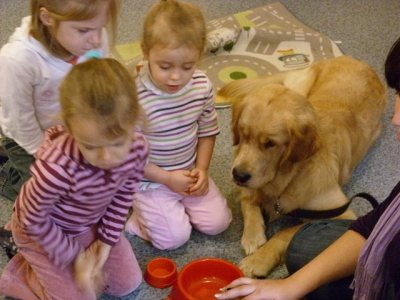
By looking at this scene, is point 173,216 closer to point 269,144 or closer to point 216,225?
point 216,225

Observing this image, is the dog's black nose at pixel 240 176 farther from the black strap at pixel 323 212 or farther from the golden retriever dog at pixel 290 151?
the black strap at pixel 323 212

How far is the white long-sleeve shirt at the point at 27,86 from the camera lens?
1.35 meters

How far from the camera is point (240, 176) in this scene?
1.53 meters

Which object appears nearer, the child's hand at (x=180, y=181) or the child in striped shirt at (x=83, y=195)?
the child in striped shirt at (x=83, y=195)

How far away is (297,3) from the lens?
10.3 feet

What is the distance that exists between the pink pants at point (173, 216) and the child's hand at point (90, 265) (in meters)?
0.32

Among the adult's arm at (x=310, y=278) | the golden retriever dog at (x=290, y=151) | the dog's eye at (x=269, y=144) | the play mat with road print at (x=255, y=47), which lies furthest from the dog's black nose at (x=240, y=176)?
the play mat with road print at (x=255, y=47)

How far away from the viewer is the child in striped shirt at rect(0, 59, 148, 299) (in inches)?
38.5

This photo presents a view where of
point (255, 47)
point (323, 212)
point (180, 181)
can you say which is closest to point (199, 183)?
point (180, 181)

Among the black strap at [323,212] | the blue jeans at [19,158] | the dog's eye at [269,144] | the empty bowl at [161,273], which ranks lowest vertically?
the empty bowl at [161,273]

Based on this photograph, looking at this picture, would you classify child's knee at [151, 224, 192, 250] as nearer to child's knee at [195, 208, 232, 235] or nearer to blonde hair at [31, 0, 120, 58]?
child's knee at [195, 208, 232, 235]

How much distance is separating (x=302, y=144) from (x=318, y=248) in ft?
1.00

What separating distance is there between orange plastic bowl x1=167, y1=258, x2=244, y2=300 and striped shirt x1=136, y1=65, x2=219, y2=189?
1.09 ft

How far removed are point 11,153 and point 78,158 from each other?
1.93 ft
